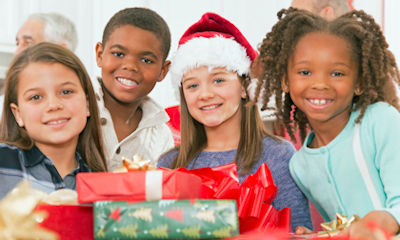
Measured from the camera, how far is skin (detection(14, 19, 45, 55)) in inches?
98.9

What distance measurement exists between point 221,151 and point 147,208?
0.77 meters

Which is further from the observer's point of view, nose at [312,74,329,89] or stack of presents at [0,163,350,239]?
nose at [312,74,329,89]

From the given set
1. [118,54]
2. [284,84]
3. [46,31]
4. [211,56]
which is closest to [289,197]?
[284,84]

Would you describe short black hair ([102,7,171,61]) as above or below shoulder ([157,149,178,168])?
above

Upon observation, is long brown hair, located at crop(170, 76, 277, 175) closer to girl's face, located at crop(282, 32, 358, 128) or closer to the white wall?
girl's face, located at crop(282, 32, 358, 128)

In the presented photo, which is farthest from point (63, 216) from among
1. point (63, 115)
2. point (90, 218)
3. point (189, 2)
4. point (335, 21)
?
point (189, 2)

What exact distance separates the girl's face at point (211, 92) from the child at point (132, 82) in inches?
14.1

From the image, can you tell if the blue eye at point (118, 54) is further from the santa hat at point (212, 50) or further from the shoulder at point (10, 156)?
the shoulder at point (10, 156)

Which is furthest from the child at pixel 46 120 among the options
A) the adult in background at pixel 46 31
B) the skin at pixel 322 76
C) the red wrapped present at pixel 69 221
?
the adult in background at pixel 46 31

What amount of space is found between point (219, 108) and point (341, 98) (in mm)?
354

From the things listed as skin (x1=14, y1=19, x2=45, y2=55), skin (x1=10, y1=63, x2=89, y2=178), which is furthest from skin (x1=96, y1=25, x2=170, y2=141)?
skin (x1=14, y1=19, x2=45, y2=55)

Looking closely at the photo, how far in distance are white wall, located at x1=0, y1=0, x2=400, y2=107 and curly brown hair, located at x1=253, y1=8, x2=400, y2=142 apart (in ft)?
5.45

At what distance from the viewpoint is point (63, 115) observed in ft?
3.62

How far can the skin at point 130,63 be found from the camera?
1.66 meters
